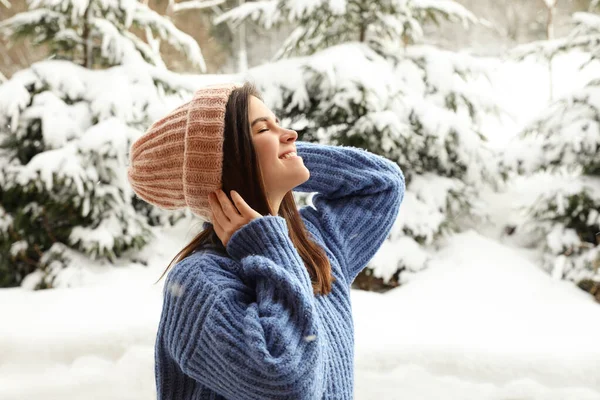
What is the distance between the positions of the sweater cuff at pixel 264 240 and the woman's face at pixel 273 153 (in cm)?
11

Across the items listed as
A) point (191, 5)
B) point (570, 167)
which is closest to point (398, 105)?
point (570, 167)

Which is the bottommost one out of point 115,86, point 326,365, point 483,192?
point 483,192

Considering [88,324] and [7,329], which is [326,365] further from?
[7,329]

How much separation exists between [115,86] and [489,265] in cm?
240

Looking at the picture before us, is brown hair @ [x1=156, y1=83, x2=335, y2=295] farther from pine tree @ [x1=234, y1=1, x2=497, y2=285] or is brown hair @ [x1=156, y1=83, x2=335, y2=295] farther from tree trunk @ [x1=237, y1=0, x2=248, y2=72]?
tree trunk @ [x1=237, y1=0, x2=248, y2=72]

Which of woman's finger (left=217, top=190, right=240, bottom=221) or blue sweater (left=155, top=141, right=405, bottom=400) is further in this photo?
woman's finger (left=217, top=190, right=240, bottom=221)

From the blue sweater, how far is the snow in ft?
Answer: 3.32

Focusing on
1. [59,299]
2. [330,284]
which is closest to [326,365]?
[330,284]

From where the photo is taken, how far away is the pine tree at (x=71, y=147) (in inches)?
123

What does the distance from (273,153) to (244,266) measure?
0.74 ft

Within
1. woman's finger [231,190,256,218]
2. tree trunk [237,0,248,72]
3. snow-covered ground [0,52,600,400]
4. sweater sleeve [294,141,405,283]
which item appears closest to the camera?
woman's finger [231,190,256,218]

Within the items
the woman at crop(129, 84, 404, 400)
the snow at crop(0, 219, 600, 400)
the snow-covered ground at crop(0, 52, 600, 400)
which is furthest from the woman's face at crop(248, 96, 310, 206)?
the snow at crop(0, 219, 600, 400)

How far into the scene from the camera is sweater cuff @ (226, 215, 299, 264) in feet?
3.02

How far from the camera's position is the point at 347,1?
11.5ft
